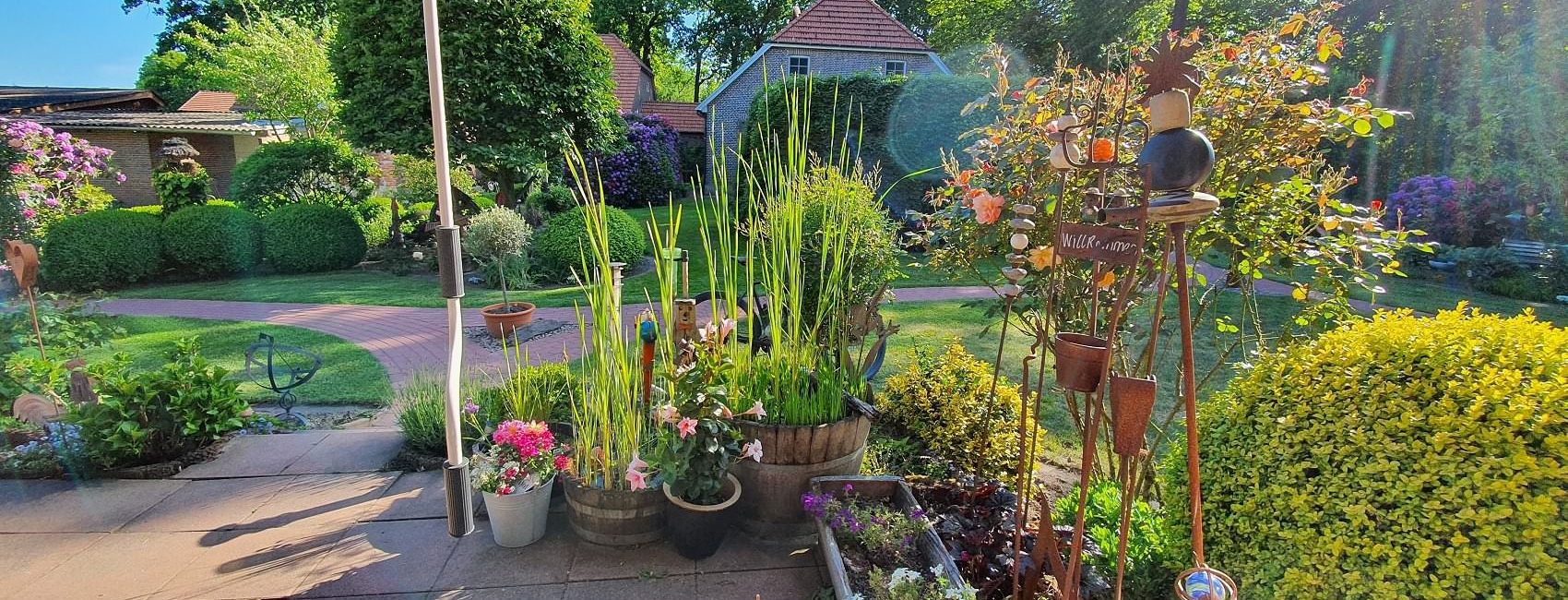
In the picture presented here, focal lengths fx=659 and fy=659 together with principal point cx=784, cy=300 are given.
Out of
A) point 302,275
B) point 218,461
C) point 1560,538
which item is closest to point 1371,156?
point 1560,538

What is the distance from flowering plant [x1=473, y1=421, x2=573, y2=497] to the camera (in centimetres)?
226

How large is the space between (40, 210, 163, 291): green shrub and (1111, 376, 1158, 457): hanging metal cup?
10.3 m

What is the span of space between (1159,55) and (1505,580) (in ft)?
3.82

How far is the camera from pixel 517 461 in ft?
7.63

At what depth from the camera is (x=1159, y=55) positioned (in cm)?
124

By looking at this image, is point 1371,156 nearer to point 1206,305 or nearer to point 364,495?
point 1206,305

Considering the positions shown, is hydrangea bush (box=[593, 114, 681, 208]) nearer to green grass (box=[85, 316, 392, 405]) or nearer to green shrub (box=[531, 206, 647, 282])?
green shrub (box=[531, 206, 647, 282])

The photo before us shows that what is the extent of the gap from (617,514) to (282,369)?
12.5ft

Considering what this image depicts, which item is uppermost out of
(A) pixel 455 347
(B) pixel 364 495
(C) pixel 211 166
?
(C) pixel 211 166

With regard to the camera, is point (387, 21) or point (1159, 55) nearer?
point (1159, 55)

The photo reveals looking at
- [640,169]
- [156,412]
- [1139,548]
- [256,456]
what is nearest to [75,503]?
[156,412]

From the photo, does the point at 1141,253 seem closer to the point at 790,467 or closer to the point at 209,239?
the point at 790,467

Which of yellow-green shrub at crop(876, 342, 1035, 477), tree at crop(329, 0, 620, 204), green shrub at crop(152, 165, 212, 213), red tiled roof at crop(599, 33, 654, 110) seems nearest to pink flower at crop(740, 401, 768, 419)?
yellow-green shrub at crop(876, 342, 1035, 477)

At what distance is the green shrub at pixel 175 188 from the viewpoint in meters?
9.01
